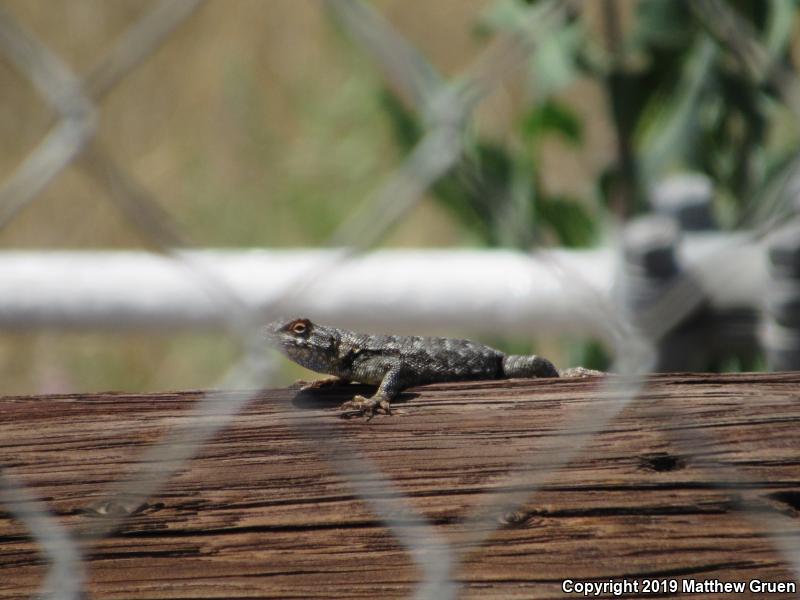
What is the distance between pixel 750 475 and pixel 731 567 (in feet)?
0.53

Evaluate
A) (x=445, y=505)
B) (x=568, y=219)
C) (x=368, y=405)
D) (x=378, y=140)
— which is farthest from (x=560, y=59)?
(x=445, y=505)

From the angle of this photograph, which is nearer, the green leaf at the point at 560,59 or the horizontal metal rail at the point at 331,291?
the horizontal metal rail at the point at 331,291

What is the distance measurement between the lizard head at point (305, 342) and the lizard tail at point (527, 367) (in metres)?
0.60

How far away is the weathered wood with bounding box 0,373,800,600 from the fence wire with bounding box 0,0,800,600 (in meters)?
0.03

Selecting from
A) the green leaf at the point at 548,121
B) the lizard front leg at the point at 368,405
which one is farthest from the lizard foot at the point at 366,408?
the green leaf at the point at 548,121

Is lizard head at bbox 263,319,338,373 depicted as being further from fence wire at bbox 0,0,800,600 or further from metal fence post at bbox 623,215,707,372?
fence wire at bbox 0,0,800,600

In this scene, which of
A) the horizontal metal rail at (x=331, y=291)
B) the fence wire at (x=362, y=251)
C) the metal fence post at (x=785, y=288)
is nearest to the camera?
the fence wire at (x=362, y=251)

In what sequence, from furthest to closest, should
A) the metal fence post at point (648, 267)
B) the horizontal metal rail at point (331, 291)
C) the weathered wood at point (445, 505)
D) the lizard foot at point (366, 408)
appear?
the horizontal metal rail at point (331, 291) → the metal fence post at point (648, 267) → the lizard foot at point (366, 408) → the weathered wood at point (445, 505)

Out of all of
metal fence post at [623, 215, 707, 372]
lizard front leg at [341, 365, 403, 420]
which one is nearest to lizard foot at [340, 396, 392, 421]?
lizard front leg at [341, 365, 403, 420]

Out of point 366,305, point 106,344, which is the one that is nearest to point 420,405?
point 366,305

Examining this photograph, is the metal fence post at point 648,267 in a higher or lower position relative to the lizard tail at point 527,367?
higher

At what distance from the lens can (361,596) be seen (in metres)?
1.81

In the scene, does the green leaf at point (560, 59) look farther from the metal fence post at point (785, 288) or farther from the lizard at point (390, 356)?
the metal fence post at point (785, 288)

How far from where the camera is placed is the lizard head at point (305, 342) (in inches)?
141
